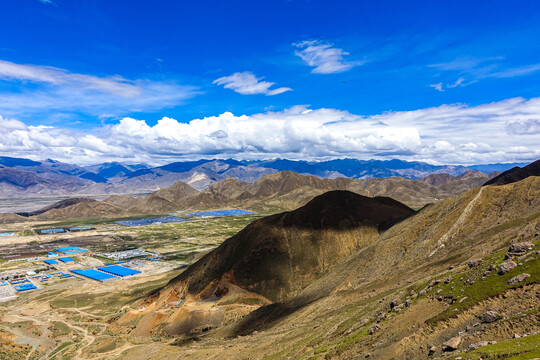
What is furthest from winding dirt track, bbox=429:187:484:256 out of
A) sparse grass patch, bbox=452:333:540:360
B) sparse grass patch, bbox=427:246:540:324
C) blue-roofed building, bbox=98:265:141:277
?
blue-roofed building, bbox=98:265:141:277

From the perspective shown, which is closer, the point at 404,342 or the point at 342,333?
the point at 404,342

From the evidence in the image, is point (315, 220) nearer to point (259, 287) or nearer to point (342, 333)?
point (259, 287)

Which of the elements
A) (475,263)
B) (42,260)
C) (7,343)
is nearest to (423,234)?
(475,263)

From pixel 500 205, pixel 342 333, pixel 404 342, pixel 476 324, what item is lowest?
pixel 342 333

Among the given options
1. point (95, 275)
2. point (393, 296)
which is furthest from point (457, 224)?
point (95, 275)

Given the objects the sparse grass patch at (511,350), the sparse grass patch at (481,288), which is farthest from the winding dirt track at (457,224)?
the sparse grass patch at (511,350)

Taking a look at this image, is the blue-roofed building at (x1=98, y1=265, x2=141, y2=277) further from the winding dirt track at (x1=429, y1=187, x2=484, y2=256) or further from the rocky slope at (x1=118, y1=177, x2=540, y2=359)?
the winding dirt track at (x1=429, y1=187, x2=484, y2=256)
